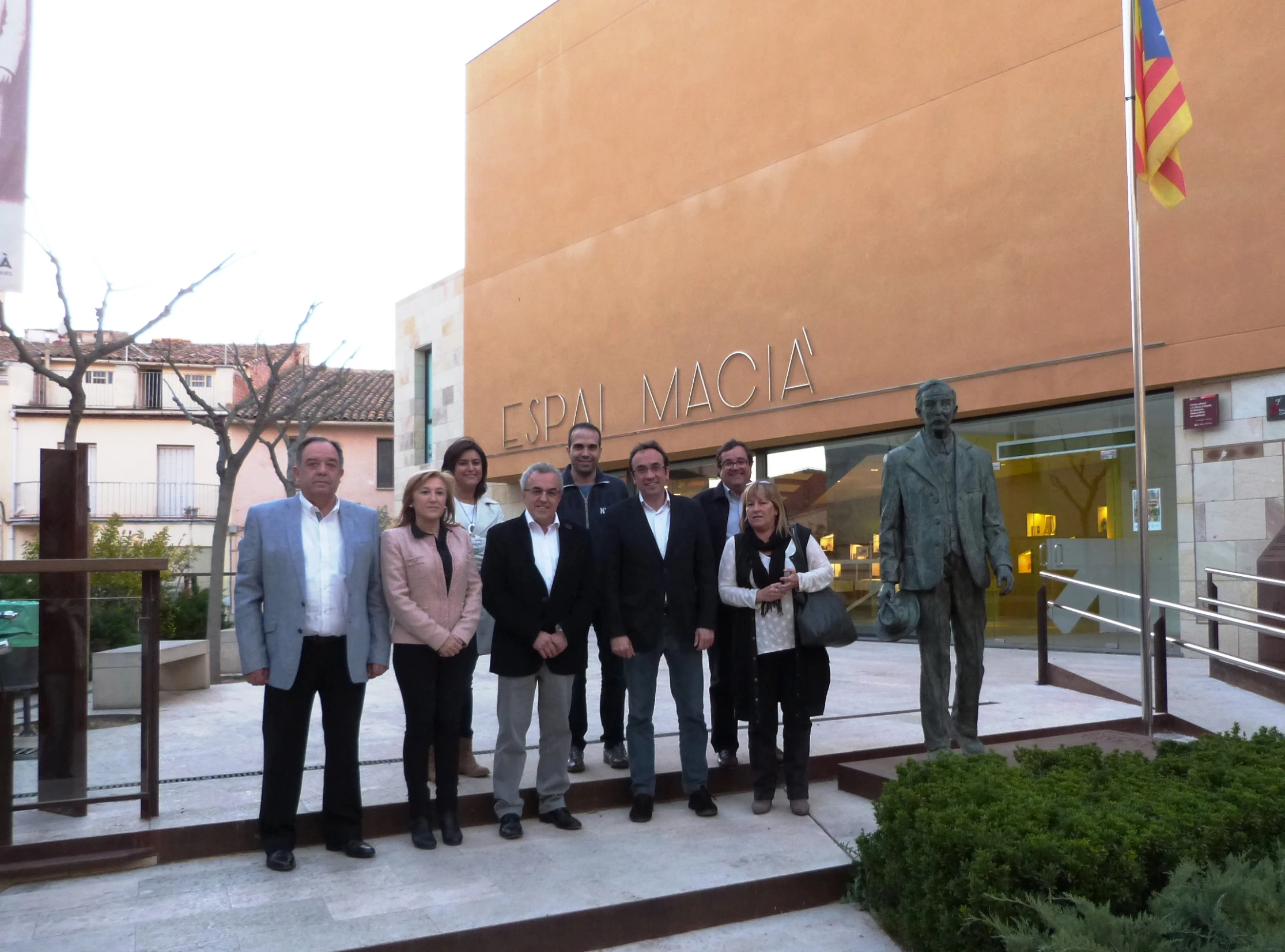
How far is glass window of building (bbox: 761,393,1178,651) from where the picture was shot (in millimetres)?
11625

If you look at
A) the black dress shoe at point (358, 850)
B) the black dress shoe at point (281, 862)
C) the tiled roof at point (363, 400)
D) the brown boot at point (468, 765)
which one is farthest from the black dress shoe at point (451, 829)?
the tiled roof at point (363, 400)

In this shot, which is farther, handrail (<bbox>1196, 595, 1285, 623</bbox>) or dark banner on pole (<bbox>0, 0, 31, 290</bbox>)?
handrail (<bbox>1196, 595, 1285, 623</bbox>)

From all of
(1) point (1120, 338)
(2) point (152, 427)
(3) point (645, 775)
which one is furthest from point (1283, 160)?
(2) point (152, 427)

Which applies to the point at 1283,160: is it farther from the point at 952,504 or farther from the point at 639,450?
the point at 639,450

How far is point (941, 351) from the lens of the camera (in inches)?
517

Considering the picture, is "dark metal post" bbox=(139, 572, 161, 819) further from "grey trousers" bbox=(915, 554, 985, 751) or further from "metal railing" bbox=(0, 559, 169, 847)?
"grey trousers" bbox=(915, 554, 985, 751)

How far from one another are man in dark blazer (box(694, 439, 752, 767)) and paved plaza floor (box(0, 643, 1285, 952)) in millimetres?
336

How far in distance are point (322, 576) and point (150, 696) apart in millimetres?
1036

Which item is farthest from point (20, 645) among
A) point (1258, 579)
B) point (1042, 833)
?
Result: point (1258, 579)

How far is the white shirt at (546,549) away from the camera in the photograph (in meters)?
5.45

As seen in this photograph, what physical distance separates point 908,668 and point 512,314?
11591mm

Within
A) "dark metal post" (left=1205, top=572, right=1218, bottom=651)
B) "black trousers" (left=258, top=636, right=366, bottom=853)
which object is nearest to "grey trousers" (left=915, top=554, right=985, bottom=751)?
"black trousers" (left=258, top=636, right=366, bottom=853)

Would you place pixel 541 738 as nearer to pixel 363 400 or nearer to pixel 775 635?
pixel 775 635

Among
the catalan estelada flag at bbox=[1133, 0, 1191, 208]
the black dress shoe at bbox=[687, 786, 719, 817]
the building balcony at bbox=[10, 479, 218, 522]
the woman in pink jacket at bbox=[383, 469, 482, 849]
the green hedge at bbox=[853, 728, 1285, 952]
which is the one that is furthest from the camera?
the building balcony at bbox=[10, 479, 218, 522]
